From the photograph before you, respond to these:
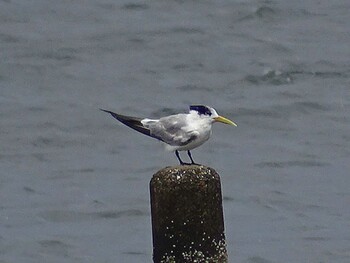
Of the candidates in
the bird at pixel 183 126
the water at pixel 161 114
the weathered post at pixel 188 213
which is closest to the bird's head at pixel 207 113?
the bird at pixel 183 126

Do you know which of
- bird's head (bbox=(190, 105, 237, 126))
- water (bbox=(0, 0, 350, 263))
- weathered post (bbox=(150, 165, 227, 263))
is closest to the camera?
weathered post (bbox=(150, 165, 227, 263))

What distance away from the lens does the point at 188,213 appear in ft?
19.5

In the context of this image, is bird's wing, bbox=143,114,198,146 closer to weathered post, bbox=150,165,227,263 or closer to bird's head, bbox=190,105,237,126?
bird's head, bbox=190,105,237,126

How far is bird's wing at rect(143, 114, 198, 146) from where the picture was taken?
22.2 ft

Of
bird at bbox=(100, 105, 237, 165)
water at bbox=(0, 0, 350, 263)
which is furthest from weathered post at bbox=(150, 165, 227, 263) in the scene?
water at bbox=(0, 0, 350, 263)

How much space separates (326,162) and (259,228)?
216 cm

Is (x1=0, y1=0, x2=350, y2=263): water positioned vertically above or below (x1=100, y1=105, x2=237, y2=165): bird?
below

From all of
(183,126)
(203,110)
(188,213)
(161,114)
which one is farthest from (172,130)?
(161,114)

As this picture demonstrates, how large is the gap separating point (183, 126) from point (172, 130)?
79 millimetres

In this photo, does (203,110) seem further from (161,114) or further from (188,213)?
(161,114)

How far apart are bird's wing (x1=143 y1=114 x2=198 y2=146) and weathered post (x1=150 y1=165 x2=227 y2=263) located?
74 cm

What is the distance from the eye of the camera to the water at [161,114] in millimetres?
11016

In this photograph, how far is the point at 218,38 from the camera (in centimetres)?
1711

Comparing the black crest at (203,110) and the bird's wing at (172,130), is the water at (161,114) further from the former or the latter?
the black crest at (203,110)
